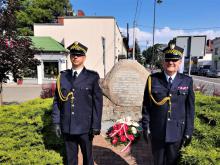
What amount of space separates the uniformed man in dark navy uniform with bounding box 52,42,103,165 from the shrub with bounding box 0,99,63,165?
0.50 metres

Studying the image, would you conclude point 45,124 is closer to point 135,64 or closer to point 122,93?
point 122,93

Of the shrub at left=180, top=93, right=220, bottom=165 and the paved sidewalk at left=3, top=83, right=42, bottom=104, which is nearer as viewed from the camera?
the shrub at left=180, top=93, right=220, bottom=165

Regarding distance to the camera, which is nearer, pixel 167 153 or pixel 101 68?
pixel 167 153

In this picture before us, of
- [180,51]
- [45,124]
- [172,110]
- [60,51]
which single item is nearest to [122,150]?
[45,124]

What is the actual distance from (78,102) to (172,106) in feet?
3.94

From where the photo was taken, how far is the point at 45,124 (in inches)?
140

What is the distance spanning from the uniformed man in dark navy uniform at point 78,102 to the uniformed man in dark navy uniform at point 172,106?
76 centimetres

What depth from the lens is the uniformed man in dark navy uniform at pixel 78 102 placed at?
2.99 m

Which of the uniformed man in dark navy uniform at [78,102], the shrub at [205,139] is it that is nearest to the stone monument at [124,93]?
the shrub at [205,139]

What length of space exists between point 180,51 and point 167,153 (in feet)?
4.24

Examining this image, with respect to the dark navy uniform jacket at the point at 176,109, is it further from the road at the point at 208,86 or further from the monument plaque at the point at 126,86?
the road at the point at 208,86

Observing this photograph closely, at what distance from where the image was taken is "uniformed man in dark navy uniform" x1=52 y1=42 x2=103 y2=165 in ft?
9.80

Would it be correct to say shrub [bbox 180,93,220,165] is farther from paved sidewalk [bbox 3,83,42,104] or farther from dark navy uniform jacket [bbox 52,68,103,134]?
paved sidewalk [bbox 3,83,42,104]

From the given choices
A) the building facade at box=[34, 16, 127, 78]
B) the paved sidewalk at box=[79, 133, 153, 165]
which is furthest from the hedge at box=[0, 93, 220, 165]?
the building facade at box=[34, 16, 127, 78]
